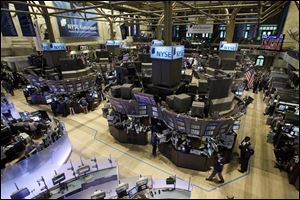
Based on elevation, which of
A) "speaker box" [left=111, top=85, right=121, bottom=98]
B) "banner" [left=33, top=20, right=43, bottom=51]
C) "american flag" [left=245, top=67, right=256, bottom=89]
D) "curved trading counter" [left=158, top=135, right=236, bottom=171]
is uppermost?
"banner" [left=33, top=20, right=43, bottom=51]

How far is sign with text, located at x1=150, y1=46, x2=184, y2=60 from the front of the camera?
903cm

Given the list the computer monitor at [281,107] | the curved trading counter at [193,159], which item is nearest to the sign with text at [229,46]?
the computer monitor at [281,107]

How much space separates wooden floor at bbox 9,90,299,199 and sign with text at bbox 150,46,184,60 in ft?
17.1

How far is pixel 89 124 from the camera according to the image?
43.4 ft

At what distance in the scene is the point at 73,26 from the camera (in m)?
26.3

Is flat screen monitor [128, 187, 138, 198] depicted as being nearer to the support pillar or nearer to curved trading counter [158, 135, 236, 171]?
curved trading counter [158, 135, 236, 171]

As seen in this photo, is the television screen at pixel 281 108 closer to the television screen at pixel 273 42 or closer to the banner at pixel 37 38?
the television screen at pixel 273 42

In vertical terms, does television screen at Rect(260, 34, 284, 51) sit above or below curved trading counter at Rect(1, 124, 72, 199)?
above

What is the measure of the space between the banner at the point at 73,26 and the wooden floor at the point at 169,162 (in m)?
16.7

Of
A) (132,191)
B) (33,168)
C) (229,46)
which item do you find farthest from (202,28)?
(33,168)

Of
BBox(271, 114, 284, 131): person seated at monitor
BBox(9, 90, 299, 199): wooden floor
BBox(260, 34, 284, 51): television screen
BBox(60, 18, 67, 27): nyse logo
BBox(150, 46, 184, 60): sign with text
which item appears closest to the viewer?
BBox(9, 90, 299, 199): wooden floor

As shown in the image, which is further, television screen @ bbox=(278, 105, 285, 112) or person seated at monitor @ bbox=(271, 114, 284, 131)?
television screen @ bbox=(278, 105, 285, 112)

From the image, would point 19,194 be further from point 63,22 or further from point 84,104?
point 63,22

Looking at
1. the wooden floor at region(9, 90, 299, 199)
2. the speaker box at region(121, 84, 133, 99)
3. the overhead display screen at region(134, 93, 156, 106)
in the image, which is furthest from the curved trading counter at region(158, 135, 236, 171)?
the speaker box at region(121, 84, 133, 99)
